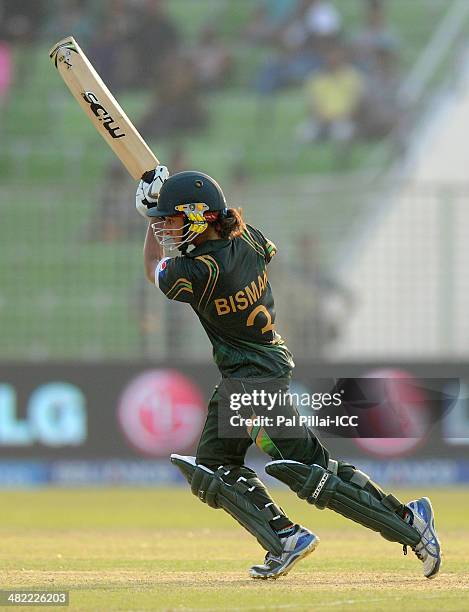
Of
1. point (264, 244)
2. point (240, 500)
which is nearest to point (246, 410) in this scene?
point (240, 500)

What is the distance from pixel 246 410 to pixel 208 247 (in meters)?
0.67

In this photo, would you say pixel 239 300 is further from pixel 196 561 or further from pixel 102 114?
pixel 196 561

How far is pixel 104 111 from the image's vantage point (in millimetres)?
6457

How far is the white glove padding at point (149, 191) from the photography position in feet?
19.4

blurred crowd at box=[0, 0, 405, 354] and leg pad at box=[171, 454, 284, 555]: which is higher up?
blurred crowd at box=[0, 0, 405, 354]

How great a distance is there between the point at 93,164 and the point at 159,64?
2.11 m

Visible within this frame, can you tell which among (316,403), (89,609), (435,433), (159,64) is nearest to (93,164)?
(159,64)

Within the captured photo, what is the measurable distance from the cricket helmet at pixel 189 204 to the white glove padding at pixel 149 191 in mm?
264

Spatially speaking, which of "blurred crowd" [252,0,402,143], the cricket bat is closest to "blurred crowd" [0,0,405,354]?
"blurred crowd" [252,0,402,143]

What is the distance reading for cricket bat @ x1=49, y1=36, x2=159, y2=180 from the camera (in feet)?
20.8

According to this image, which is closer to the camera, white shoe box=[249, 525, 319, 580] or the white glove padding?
white shoe box=[249, 525, 319, 580]

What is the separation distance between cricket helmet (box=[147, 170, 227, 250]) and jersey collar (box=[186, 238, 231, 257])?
0.05 meters

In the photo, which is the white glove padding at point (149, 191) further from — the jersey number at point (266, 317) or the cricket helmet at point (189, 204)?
the jersey number at point (266, 317)

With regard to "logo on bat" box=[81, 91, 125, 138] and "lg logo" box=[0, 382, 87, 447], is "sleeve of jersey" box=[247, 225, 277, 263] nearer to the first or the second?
"logo on bat" box=[81, 91, 125, 138]
